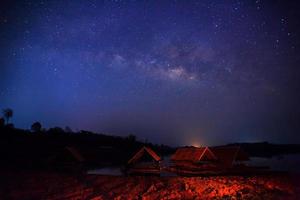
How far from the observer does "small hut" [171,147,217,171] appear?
32.9m

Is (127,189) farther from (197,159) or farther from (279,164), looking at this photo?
(279,164)

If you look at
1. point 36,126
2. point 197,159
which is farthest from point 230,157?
point 36,126

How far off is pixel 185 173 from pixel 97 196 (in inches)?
517

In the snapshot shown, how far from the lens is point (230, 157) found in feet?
114

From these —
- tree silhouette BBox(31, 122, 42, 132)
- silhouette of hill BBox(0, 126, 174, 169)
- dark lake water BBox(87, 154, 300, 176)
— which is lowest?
dark lake water BBox(87, 154, 300, 176)

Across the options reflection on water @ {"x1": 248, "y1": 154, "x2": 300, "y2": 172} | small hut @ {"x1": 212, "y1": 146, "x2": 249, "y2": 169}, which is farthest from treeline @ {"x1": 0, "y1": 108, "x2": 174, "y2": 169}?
reflection on water @ {"x1": 248, "y1": 154, "x2": 300, "y2": 172}

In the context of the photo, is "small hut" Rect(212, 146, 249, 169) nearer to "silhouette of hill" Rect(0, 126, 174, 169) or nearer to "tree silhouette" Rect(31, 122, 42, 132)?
"silhouette of hill" Rect(0, 126, 174, 169)

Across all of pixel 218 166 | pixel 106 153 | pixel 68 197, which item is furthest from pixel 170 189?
pixel 106 153

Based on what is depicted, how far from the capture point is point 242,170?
3156 centimetres

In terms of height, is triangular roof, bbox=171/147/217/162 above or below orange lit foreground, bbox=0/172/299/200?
above

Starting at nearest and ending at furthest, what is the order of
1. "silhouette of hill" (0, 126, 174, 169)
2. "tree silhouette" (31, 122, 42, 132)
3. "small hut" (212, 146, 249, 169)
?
"small hut" (212, 146, 249, 169) → "silhouette of hill" (0, 126, 174, 169) → "tree silhouette" (31, 122, 42, 132)

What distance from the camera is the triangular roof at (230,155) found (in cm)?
3439

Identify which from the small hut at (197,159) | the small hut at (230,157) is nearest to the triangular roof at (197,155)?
the small hut at (197,159)

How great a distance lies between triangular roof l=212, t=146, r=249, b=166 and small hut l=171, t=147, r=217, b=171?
4.45 ft
